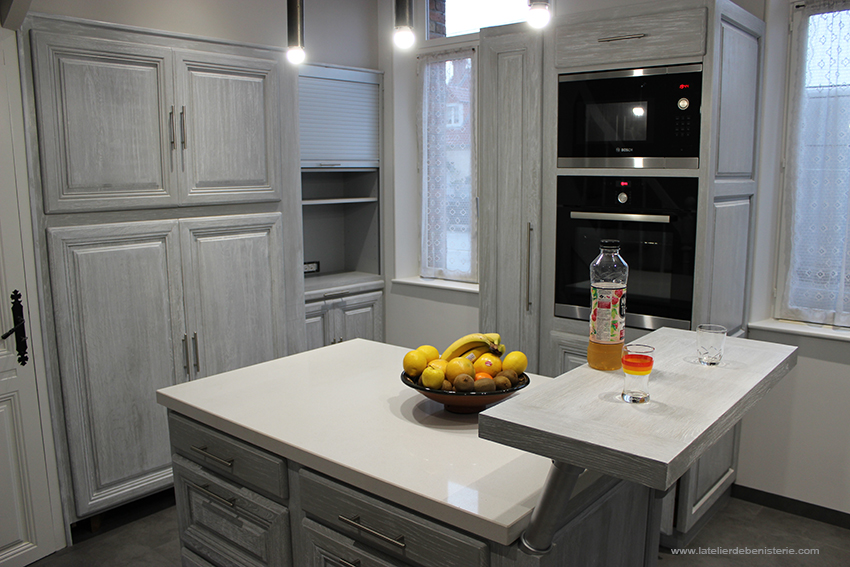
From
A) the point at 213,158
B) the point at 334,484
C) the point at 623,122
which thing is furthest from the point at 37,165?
the point at 623,122

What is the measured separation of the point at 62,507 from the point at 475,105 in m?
3.12

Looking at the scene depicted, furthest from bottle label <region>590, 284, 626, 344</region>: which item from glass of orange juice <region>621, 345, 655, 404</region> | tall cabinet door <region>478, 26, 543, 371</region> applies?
tall cabinet door <region>478, 26, 543, 371</region>

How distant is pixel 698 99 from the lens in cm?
254

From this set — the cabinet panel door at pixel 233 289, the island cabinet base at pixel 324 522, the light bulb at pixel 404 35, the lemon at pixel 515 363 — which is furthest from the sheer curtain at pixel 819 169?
the cabinet panel door at pixel 233 289

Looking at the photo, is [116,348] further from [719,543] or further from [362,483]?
[719,543]

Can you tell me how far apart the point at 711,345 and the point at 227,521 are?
138cm

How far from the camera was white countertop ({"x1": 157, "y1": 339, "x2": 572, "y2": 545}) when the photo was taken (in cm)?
130

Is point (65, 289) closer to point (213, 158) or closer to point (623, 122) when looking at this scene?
point (213, 158)

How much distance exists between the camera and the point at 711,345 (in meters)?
1.48

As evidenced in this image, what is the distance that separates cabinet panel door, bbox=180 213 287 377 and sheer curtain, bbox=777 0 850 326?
8.51 feet

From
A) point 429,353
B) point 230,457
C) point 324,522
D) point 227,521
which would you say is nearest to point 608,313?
point 429,353

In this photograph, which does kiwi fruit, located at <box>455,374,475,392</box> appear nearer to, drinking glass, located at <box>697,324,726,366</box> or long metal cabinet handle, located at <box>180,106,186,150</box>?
drinking glass, located at <box>697,324,726,366</box>

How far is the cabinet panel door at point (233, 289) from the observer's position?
125 inches

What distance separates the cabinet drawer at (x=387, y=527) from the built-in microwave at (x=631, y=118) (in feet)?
6.24
